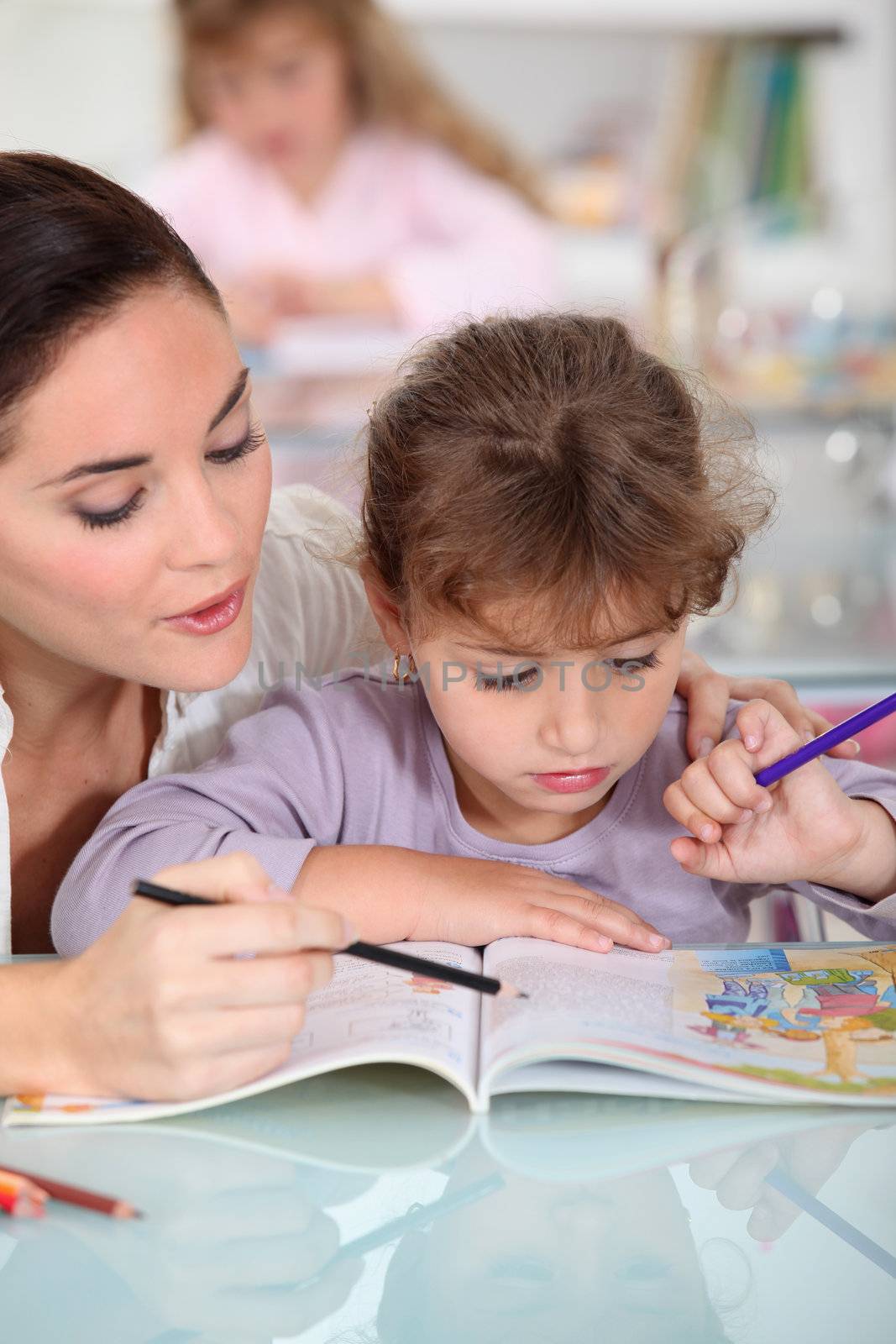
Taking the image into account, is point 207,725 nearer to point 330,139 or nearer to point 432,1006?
point 432,1006

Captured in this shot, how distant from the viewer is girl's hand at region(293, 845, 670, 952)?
890 millimetres

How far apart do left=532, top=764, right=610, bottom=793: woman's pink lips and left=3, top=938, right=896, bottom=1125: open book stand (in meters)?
0.13

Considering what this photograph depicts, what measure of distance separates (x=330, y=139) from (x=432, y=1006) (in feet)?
10.2

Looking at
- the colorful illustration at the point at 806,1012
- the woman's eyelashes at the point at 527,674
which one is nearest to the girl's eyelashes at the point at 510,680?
the woman's eyelashes at the point at 527,674

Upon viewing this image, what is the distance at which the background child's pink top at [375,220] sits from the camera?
3469mm

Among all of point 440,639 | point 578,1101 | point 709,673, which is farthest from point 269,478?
point 578,1101

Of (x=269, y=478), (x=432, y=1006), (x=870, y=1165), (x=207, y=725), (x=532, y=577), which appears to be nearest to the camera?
(x=870, y=1165)

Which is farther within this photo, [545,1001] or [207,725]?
[207,725]

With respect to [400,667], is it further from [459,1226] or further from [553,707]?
[459,1226]

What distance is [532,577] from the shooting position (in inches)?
Answer: 35.1

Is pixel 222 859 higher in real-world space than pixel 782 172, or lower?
higher

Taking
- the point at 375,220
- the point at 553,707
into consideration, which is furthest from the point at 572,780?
the point at 375,220

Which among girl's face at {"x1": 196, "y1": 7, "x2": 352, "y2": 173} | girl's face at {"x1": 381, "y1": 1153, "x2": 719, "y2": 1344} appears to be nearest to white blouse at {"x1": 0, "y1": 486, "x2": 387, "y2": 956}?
girl's face at {"x1": 381, "y1": 1153, "x2": 719, "y2": 1344}

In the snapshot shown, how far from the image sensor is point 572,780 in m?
0.95
